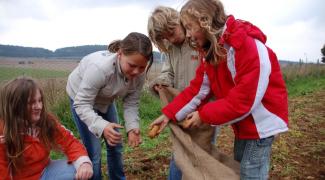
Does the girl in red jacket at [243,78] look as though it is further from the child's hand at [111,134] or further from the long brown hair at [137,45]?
the child's hand at [111,134]

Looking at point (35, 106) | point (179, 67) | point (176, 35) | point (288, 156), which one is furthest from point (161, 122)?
point (288, 156)

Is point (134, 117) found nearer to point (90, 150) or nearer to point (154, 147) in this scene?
point (90, 150)

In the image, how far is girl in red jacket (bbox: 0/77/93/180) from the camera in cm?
260

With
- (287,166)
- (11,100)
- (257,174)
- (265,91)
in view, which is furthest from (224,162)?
(287,166)

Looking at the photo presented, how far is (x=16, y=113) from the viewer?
2615 mm

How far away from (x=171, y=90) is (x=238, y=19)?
0.89 m

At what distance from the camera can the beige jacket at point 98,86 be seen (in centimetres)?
273

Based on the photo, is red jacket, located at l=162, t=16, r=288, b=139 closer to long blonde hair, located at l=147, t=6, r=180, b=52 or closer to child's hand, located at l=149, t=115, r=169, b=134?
child's hand, located at l=149, t=115, r=169, b=134

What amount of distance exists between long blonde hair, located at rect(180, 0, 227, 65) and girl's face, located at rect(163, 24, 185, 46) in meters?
0.53

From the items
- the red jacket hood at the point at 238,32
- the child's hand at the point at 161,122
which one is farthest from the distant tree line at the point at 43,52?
the red jacket hood at the point at 238,32

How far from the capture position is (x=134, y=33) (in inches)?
104

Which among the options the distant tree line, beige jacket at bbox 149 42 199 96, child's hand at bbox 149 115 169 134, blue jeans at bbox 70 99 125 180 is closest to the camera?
child's hand at bbox 149 115 169 134

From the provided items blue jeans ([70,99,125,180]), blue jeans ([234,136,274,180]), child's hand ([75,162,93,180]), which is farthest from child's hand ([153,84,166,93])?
blue jeans ([234,136,274,180])

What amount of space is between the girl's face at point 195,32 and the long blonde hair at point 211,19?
0.05 feet
